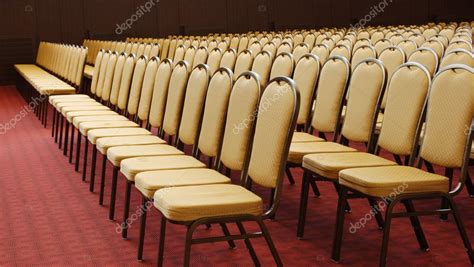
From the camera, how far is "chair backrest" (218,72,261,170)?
10.8 ft

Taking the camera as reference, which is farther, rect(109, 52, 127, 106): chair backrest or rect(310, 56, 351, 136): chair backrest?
rect(109, 52, 127, 106): chair backrest

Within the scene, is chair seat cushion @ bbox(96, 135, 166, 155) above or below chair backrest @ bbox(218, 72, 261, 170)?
below

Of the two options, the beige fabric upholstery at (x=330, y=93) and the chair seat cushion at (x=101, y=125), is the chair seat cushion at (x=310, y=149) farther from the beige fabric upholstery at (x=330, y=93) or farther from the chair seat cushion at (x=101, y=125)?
the chair seat cushion at (x=101, y=125)

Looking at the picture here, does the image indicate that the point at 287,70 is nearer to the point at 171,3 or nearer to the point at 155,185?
the point at 155,185

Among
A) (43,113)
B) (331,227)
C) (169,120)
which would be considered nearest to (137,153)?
(169,120)

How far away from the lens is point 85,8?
16.5 meters

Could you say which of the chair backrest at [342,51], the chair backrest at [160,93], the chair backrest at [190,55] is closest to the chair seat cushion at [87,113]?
the chair backrest at [160,93]

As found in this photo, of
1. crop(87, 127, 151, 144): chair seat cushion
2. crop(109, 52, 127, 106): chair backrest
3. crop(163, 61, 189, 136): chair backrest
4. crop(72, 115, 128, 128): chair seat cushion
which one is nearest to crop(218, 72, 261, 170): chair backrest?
crop(163, 61, 189, 136): chair backrest

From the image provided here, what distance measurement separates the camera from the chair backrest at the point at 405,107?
361cm

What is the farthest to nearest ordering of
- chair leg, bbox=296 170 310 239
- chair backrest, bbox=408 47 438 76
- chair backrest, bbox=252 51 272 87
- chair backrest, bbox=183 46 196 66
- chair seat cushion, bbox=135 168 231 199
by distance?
chair backrest, bbox=183 46 196 66
chair backrest, bbox=252 51 272 87
chair backrest, bbox=408 47 438 76
chair leg, bbox=296 170 310 239
chair seat cushion, bbox=135 168 231 199

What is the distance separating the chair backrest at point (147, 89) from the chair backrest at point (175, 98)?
638mm

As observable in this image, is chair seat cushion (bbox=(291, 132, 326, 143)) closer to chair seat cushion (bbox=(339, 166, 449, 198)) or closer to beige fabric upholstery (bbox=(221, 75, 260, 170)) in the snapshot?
beige fabric upholstery (bbox=(221, 75, 260, 170))

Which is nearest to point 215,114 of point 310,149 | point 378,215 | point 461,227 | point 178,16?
point 310,149

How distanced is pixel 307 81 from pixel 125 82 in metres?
1.92
